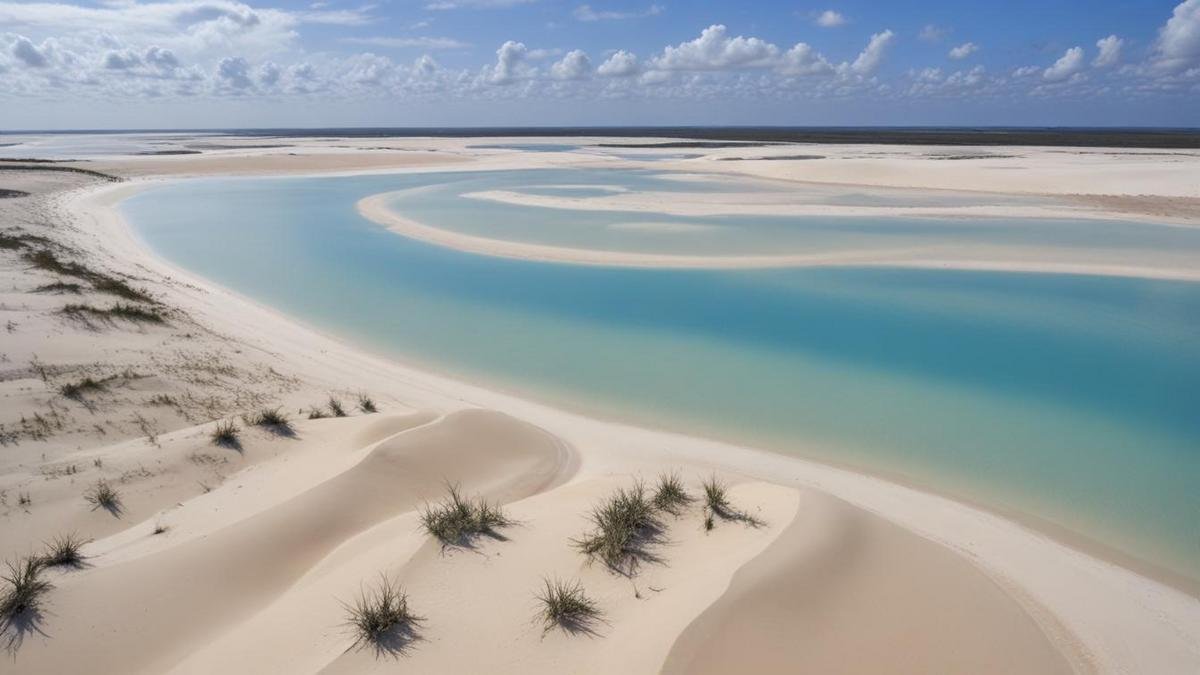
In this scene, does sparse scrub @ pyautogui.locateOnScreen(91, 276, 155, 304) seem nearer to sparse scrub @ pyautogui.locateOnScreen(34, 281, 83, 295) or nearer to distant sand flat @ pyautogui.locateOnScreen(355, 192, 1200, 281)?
sparse scrub @ pyautogui.locateOnScreen(34, 281, 83, 295)

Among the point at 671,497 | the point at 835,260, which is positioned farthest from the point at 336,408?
the point at 835,260

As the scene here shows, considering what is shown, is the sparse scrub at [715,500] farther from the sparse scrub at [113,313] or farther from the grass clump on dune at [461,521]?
the sparse scrub at [113,313]

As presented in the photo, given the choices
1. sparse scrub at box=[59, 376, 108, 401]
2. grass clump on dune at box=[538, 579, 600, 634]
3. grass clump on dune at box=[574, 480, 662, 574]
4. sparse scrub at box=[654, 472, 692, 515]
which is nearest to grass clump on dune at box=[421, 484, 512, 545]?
grass clump on dune at box=[574, 480, 662, 574]

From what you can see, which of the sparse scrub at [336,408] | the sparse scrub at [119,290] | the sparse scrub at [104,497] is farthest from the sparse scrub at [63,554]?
the sparse scrub at [119,290]

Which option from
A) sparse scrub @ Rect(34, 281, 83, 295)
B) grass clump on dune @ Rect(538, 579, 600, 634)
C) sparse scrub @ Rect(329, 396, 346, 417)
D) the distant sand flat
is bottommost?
the distant sand flat

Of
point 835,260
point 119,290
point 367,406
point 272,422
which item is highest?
point 272,422

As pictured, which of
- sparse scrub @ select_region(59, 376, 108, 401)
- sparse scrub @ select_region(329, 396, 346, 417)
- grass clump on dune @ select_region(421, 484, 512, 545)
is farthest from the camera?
sparse scrub @ select_region(329, 396, 346, 417)

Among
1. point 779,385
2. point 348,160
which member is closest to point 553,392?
point 779,385

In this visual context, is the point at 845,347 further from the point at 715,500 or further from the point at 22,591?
the point at 22,591
